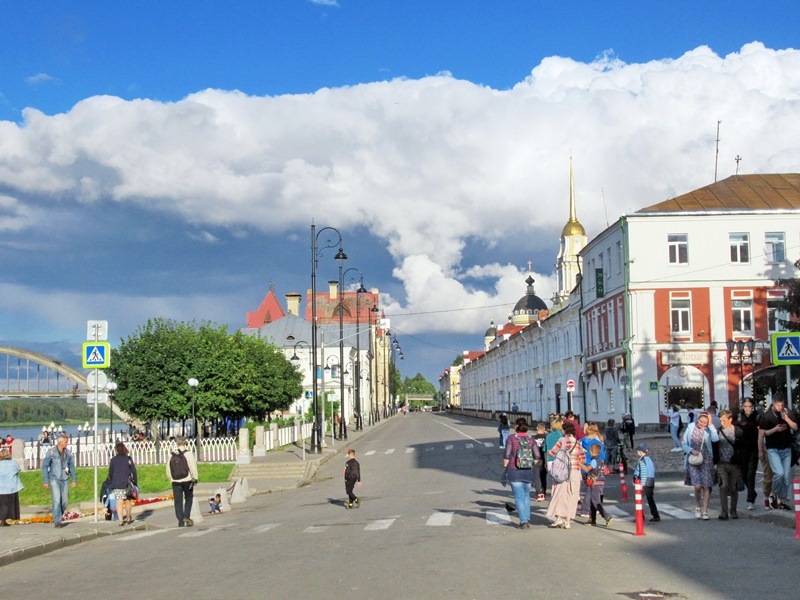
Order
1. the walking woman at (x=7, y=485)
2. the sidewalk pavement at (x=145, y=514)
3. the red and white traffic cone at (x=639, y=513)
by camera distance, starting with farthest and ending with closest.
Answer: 1. the walking woman at (x=7, y=485)
2. the sidewalk pavement at (x=145, y=514)
3. the red and white traffic cone at (x=639, y=513)

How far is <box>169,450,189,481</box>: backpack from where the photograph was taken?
61.6 ft

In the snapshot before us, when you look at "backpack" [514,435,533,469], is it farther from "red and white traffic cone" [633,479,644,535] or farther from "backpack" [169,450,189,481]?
"backpack" [169,450,189,481]

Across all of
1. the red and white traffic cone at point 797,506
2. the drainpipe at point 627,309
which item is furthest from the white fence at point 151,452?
the red and white traffic cone at point 797,506

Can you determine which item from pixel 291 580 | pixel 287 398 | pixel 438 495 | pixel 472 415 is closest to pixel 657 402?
pixel 438 495

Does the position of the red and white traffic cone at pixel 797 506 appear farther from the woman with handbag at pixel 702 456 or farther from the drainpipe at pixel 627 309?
the drainpipe at pixel 627 309

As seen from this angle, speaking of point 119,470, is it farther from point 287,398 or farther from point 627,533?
point 287,398

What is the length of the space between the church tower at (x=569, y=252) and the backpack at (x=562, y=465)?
83453 millimetres

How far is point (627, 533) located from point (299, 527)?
6386 millimetres

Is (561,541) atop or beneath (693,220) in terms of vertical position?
beneath

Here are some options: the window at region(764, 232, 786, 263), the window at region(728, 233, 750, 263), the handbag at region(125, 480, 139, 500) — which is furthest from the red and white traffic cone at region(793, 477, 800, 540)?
the window at region(764, 232, 786, 263)

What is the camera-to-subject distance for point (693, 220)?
48062mm

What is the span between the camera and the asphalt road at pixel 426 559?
974 centimetres

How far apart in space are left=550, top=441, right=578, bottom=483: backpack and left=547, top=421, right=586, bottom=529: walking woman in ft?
0.13

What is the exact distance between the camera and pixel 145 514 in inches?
940
